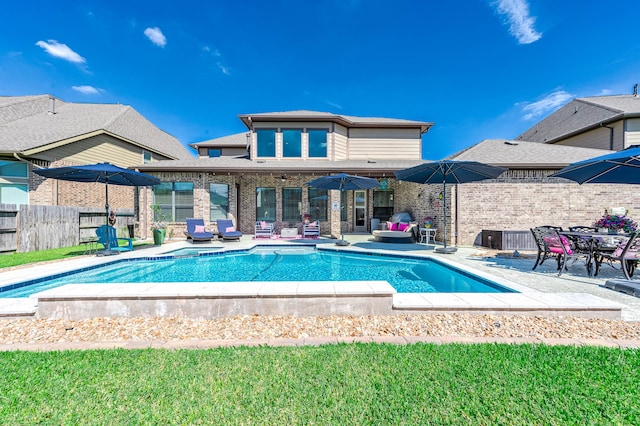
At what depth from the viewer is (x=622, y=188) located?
10.3m

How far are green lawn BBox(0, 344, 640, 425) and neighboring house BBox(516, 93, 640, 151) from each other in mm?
18866

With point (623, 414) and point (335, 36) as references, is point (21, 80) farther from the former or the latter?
point (623, 414)

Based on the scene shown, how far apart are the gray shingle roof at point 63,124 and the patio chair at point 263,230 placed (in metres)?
10.5

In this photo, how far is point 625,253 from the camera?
5512 mm

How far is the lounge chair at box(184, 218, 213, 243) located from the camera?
11.2 m

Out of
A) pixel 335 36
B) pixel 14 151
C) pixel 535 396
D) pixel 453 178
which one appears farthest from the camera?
pixel 335 36

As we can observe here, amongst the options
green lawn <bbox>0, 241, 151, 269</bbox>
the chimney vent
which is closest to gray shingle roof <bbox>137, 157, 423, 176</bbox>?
green lawn <bbox>0, 241, 151, 269</bbox>

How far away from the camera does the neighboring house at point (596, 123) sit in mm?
14320

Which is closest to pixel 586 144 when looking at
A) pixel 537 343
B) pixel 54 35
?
pixel 537 343

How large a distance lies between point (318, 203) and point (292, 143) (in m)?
3.60

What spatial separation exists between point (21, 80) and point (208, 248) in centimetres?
2447

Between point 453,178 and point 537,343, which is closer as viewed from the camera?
point 537,343

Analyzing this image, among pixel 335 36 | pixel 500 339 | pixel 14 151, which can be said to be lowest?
pixel 500 339

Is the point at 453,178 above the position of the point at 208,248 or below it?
above
